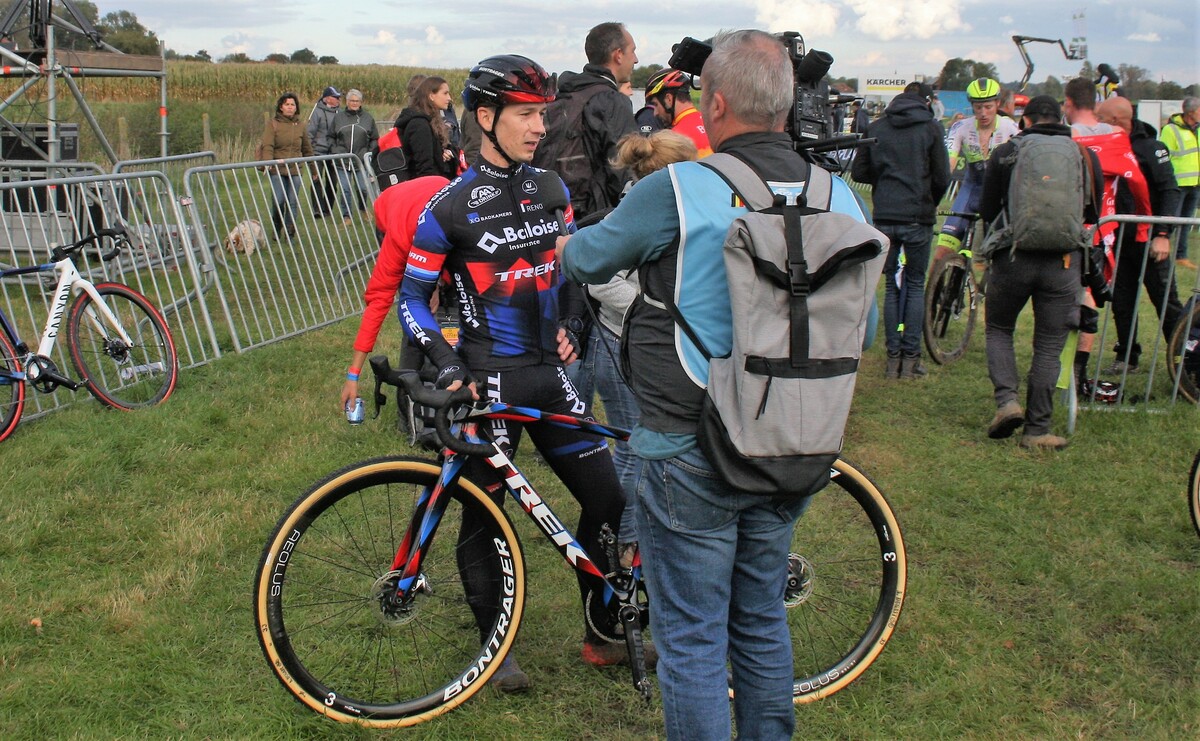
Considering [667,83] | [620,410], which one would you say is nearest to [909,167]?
[667,83]

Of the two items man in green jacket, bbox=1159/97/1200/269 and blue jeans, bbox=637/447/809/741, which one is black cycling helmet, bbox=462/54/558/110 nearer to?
blue jeans, bbox=637/447/809/741

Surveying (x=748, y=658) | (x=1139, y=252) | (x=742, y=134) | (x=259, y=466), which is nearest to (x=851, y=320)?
(x=742, y=134)

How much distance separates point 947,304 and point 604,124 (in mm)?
4095

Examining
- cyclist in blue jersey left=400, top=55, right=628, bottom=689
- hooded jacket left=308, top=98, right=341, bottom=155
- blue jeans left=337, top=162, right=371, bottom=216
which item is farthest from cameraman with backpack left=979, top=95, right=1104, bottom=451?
hooded jacket left=308, top=98, right=341, bottom=155

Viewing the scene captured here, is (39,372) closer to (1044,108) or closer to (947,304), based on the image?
(1044,108)

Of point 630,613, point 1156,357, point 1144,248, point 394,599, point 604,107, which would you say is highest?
point 604,107

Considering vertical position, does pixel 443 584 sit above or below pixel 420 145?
below

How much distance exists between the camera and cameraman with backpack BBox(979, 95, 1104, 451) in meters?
5.86

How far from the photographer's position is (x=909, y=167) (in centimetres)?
772

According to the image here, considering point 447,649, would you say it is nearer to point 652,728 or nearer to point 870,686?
point 652,728

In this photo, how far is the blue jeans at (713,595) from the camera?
2.58m

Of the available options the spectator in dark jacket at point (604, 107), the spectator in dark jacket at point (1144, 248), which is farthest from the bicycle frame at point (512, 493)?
the spectator in dark jacket at point (1144, 248)

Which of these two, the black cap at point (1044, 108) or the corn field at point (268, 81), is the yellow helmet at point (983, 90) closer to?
the black cap at point (1044, 108)

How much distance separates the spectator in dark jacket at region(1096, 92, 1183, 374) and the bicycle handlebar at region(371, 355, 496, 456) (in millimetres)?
5691
